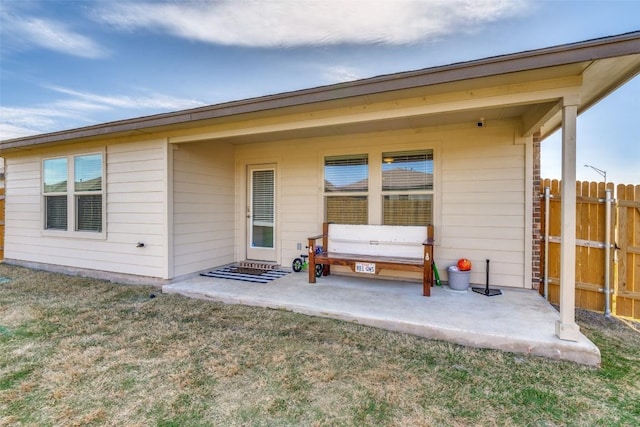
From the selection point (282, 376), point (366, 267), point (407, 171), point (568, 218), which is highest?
point (407, 171)

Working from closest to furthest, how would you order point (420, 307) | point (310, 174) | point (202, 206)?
point (420, 307) → point (202, 206) → point (310, 174)

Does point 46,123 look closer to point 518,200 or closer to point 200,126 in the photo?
point 200,126

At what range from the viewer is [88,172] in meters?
5.52

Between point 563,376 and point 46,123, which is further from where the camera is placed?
point 46,123

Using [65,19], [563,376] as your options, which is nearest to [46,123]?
[65,19]

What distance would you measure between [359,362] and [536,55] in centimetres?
292

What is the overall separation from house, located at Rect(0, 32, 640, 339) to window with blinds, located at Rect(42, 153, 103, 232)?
32 millimetres

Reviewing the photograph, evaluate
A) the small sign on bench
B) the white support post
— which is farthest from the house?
the small sign on bench

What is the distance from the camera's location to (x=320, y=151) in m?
5.34

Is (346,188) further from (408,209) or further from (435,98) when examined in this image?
(435,98)

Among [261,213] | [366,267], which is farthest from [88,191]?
[366,267]

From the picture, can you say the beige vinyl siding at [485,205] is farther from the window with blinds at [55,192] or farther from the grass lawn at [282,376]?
the window with blinds at [55,192]

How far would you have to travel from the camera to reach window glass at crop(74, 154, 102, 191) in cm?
541

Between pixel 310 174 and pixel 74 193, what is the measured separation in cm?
446
